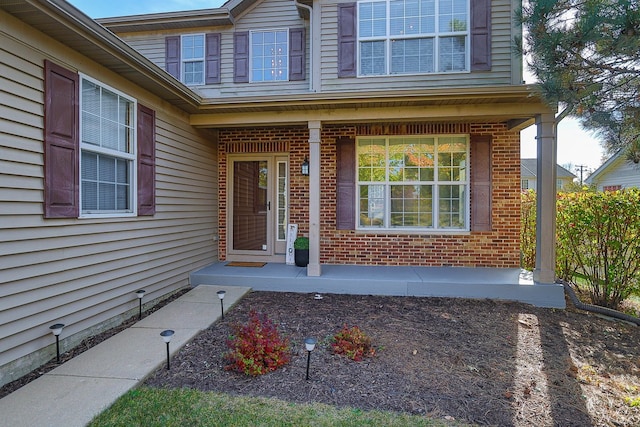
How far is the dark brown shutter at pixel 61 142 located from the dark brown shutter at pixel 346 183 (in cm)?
406

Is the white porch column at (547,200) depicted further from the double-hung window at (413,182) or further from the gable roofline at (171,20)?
the gable roofline at (171,20)

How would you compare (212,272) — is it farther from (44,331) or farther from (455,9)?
(455,9)

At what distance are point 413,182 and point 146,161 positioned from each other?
14.4 ft

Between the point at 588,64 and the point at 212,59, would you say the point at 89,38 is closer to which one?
the point at 212,59

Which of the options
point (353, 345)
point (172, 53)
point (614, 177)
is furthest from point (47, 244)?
point (614, 177)

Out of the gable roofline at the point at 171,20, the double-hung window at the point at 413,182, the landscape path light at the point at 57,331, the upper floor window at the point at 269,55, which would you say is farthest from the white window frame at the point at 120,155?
the double-hung window at the point at 413,182

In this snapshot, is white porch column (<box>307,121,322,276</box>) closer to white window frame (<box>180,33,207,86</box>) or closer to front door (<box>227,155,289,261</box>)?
front door (<box>227,155,289,261</box>)

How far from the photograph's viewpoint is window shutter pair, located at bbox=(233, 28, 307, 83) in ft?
21.7

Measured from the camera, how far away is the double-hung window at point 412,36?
5586 millimetres

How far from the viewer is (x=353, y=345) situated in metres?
3.12

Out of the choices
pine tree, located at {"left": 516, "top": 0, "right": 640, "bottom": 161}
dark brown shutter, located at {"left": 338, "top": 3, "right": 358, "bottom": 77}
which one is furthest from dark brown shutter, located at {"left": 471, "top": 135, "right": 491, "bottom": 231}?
pine tree, located at {"left": 516, "top": 0, "right": 640, "bottom": 161}

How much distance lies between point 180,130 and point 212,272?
→ 236 centimetres

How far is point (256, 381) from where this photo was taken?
8.75 ft

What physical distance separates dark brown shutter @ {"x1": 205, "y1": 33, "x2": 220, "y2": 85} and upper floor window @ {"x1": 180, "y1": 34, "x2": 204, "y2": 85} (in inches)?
6.4
